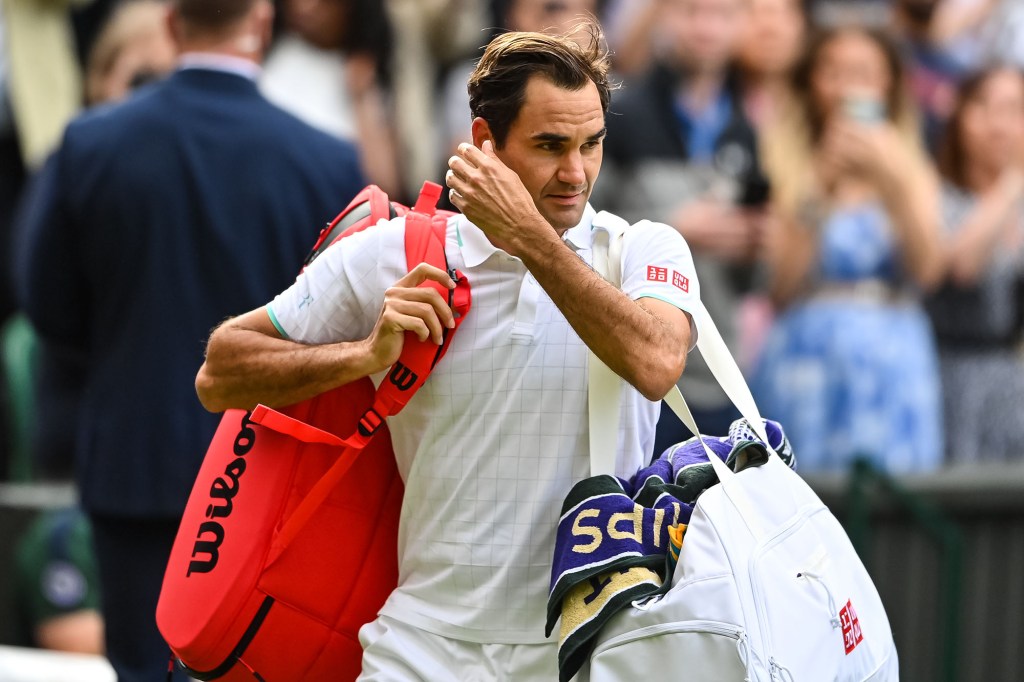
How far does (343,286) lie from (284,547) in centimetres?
59

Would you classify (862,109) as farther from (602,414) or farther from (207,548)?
(207,548)

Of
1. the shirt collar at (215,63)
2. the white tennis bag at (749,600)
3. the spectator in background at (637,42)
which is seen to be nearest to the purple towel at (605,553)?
the white tennis bag at (749,600)

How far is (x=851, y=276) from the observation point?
7344mm

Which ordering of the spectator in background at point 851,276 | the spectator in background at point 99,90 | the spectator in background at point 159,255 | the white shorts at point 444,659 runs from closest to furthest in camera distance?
the white shorts at point 444,659, the spectator in background at point 159,255, the spectator in background at point 99,90, the spectator in background at point 851,276

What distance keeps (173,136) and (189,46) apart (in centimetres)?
31

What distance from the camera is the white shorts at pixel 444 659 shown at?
3260mm

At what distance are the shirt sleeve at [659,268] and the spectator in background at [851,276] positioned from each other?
3981mm

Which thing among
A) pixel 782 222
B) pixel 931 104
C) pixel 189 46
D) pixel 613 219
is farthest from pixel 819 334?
pixel 613 219

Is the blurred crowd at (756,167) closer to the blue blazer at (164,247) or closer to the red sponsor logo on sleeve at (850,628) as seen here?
the blue blazer at (164,247)

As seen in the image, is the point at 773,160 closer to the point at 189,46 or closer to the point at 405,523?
the point at 189,46

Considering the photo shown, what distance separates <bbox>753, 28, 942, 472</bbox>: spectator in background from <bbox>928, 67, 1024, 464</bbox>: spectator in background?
14.2 inches

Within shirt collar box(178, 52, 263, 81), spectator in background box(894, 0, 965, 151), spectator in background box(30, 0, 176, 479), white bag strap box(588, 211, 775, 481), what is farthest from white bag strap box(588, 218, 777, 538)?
spectator in background box(894, 0, 965, 151)

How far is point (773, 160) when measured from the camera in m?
7.61

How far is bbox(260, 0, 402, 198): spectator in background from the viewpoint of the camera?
7.17 metres
